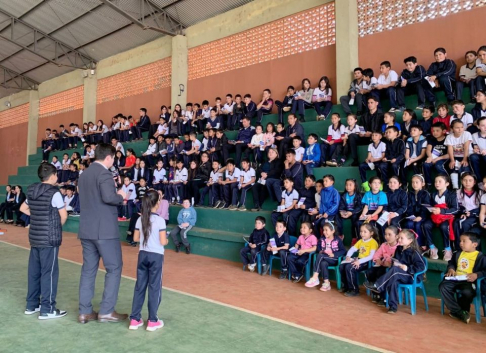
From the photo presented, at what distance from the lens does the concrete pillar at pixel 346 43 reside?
344 inches

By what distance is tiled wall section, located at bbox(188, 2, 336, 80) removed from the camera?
377 inches

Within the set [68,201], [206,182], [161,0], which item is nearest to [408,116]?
[206,182]

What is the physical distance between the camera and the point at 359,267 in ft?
15.9

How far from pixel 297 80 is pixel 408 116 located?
3.97 m

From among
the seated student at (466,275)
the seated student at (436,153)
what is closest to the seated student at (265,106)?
the seated student at (436,153)

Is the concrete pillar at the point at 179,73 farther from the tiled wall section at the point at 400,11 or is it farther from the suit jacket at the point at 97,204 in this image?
the suit jacket at the point at 97,204

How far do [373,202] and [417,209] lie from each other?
583mm

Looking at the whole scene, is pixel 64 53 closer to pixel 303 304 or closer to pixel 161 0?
pixel 161 0

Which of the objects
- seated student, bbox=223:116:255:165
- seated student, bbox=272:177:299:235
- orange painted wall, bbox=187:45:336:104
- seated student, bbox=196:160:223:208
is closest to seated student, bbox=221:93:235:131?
orange painted wall, bbox=187:45:336:104

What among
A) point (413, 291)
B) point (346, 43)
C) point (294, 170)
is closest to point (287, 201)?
point (294, 170)

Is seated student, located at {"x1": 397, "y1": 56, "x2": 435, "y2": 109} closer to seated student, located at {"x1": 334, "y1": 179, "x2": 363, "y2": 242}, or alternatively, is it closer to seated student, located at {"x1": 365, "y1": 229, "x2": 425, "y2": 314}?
seated student, located at {"x1": 334, "y1": 179, "x2": 363, "y2": 242}

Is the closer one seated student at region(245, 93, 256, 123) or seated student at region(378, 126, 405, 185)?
seated student at region(378, 126, 405, 185)

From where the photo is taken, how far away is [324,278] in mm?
5156

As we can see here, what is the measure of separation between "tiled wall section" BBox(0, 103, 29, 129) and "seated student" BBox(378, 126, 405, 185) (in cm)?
1842
